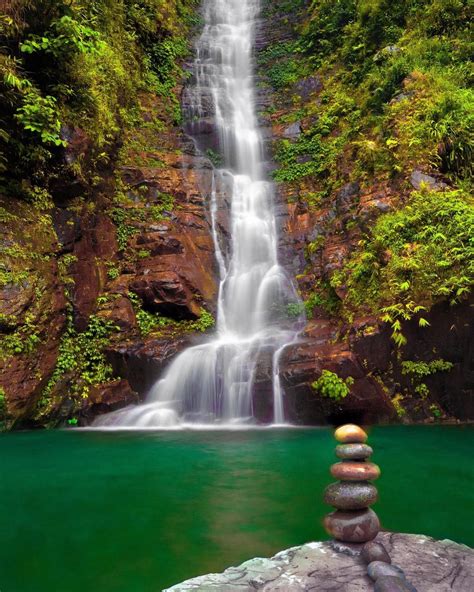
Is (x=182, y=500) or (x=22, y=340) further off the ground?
(x=22, y=340)

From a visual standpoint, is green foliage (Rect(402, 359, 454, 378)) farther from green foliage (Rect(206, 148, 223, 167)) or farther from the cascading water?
green foliage (Rect(206, 148, 223, 167))

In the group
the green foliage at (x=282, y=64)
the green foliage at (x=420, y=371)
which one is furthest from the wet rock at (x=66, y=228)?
the green foliage at (x=282, y=64)

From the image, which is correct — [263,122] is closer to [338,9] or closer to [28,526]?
[338,9]

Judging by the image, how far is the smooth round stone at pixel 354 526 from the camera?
10.7 feet

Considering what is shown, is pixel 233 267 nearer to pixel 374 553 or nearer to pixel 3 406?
pixel 3 406

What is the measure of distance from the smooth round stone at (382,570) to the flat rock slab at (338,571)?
56 mm

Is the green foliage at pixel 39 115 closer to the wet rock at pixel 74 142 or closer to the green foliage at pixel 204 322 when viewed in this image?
the wet rock at pixel 74 142

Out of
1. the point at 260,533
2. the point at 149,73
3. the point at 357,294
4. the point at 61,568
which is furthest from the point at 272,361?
the point at 149,73

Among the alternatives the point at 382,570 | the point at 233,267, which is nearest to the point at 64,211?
the point at 233,267

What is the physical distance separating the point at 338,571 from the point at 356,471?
74cm

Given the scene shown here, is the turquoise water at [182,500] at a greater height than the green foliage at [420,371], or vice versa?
the green foliage at [420,371]

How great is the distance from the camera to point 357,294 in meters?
10.2

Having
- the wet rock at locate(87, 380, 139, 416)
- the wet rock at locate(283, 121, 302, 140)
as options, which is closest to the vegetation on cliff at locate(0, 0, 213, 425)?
the wet rock at locate(87, 380, 139, 416)

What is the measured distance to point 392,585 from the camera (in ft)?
8.25
